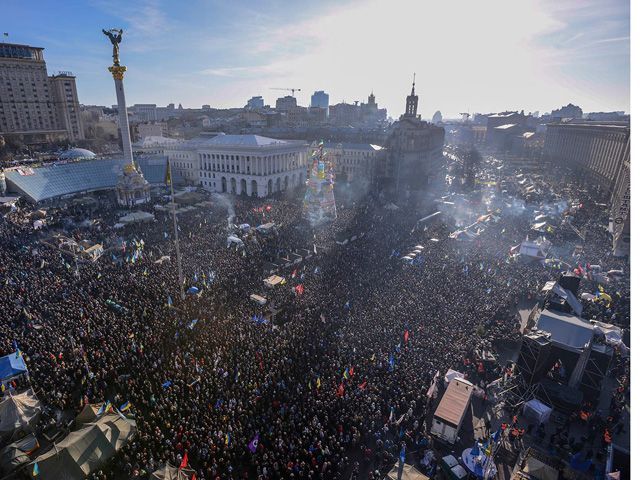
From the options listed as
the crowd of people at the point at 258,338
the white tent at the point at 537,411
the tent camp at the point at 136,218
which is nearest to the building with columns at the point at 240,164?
the tent camp at the point at 136,218

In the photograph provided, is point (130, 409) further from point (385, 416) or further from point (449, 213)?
point (449, 213)

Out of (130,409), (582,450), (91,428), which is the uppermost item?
(91,428)

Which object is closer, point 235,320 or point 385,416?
point 385,416

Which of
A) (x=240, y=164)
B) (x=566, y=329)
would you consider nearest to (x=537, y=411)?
(x=566, y=329)

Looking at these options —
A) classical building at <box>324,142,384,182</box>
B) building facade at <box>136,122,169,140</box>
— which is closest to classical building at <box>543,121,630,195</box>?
classical building at <box>324,142,384,182</box>

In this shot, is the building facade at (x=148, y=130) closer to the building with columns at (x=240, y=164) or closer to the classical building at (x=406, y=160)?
the building with columns at (x=240, y=164)

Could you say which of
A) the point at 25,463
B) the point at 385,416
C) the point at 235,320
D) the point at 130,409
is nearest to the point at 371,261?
the point at 235,320
